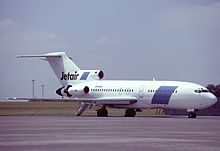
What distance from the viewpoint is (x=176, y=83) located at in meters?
52.3

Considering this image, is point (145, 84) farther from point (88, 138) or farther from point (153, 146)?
point (153, 146)

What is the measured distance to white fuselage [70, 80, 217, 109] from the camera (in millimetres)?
50719

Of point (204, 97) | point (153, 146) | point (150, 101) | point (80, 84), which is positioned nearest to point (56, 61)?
point (80, 84)

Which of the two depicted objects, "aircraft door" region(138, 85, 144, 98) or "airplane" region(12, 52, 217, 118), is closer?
"airplane" region(12, 52, 217, 118)

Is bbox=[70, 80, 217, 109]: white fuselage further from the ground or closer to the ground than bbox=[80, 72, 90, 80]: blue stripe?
closer to the ground

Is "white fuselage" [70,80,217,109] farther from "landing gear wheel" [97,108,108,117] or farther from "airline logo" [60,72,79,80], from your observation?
"airline logo" [60,72,79,80]

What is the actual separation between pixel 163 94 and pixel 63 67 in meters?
13.5

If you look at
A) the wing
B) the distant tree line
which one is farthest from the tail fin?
the distant tree line

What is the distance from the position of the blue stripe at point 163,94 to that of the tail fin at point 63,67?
10515 millimetres

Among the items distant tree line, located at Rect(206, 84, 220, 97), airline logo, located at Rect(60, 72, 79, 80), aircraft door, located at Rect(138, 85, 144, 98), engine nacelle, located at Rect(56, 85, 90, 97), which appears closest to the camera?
aircraft door, located at Rect(138, 85, 144, 98)

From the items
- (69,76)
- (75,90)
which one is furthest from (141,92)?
(69,76)

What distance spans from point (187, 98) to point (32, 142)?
1244 inches

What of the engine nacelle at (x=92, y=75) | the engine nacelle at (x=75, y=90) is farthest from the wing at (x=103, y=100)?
the engine nacelle at (x=92, y=75)

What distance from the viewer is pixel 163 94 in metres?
51.7
